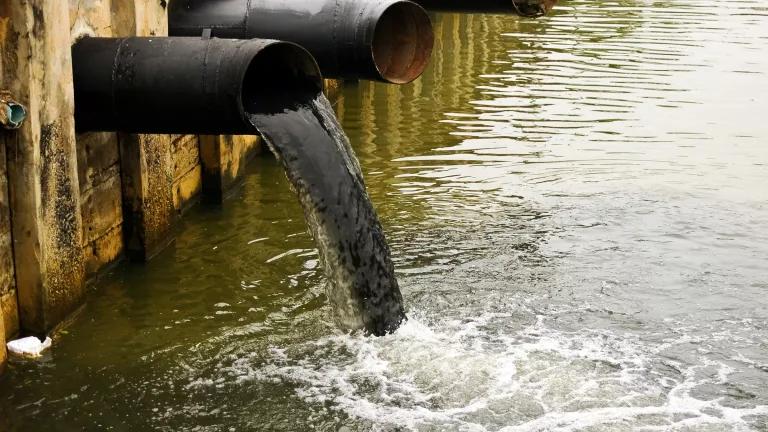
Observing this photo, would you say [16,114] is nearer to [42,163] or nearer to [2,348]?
[42,163]

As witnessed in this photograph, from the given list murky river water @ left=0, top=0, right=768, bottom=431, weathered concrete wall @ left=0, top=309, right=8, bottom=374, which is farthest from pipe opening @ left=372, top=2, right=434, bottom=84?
weathered concrete wall @ left=0, top=309, right=8, bottom=374

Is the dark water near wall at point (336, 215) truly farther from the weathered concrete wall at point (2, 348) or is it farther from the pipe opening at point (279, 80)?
the weathered concrete wall at point (2, 348)

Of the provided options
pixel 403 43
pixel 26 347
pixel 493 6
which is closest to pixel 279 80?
pixel 403 43

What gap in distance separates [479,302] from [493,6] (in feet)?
11.0

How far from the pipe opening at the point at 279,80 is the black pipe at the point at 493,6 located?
9.52 ft

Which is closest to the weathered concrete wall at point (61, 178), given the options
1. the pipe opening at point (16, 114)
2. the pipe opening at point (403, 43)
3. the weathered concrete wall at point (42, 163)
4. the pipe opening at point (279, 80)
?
the weathered concrete wall at point (42, 163)

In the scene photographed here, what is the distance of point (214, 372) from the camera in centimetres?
647

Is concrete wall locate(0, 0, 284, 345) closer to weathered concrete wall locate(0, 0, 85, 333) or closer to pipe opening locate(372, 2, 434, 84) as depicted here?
weathered concrete wall locate(0, 0, 85, 333)

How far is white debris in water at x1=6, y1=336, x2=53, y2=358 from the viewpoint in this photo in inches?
259

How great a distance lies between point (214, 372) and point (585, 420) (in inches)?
80.7

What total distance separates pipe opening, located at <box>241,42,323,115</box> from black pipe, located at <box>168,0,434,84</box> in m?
1.02

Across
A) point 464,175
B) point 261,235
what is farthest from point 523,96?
point 261,235

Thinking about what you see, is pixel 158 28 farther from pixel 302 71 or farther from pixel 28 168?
pixel 28 168

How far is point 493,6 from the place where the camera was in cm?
989
